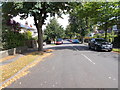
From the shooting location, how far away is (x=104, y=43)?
18.5 metres

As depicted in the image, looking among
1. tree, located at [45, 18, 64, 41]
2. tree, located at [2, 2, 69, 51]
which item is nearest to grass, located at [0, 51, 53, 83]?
tree, located at [2, 2, 69, 51]

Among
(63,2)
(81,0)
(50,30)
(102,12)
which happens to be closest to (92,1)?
(102,12)

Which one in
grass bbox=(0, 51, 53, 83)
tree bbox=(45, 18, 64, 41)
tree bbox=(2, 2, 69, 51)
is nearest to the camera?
grass bbox=(0, 51, 53, 83)

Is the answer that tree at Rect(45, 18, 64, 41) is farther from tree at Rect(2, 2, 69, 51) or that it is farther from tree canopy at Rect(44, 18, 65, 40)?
tree at Rect(2, 2, 69, 51)

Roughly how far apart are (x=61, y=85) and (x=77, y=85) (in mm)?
601

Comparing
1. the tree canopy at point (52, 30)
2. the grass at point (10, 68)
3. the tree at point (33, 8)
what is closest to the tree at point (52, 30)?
the tree canopy at point (52, 30)

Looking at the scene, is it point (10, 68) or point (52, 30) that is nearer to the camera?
point (10, 68)

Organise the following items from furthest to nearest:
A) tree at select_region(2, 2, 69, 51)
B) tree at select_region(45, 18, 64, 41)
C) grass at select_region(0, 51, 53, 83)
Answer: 1. tree at select_region(45, 18, 64, 41)
2. tree at select_region(2, 2, 69, 51)
3. grass at select_region(0, 51, 53, 83)

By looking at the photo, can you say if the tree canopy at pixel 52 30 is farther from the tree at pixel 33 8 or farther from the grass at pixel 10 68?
the grass at pixel 10 68

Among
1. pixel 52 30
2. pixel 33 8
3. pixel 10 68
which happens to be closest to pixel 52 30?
pixel 52 30

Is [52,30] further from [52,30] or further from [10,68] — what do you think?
[10,68]

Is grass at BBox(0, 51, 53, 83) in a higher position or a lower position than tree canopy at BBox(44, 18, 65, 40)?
lower

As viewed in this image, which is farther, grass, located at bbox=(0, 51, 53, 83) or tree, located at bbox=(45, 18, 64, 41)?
tree, located at bbox=(45, 18, 64, 41)

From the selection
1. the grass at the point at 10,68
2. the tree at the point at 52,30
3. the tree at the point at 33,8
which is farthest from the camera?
the tree at the point at 52,30
